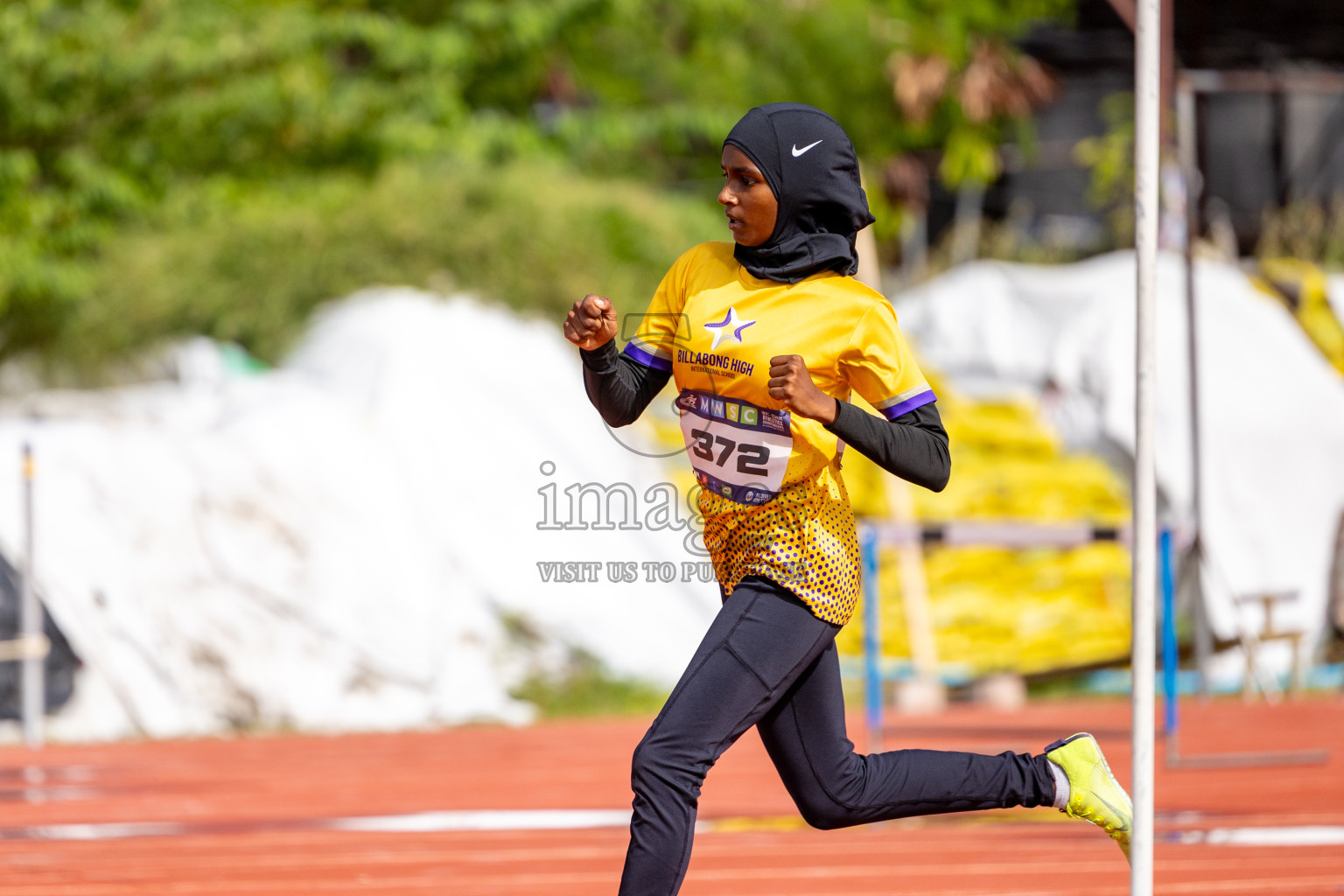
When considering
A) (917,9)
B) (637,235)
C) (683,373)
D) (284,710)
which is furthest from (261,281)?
(917,9)

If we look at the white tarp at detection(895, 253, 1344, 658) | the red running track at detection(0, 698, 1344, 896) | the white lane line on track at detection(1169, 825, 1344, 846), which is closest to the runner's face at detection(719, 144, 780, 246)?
the red running track at detection(0, 698, 1344, 896)

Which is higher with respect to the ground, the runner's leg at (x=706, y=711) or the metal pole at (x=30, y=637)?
the runner's leg at (x=706, y=711)

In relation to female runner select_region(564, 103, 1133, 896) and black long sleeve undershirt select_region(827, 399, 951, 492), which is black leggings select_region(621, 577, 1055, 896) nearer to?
female runner select_region(564, 103, 1133, 896)

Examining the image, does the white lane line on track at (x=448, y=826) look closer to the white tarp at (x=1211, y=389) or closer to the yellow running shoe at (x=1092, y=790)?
the yellow running shoe at (x=1092, y=790)

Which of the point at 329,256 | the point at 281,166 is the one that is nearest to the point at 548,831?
the point at 329,256

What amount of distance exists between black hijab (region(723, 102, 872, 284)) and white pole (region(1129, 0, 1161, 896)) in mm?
546

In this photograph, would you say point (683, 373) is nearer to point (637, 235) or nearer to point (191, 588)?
point (191, 588)

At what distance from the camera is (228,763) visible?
28.2 feet

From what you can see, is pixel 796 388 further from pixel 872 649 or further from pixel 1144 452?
pixel 872 649

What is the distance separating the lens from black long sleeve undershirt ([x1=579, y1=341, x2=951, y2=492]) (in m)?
3.12

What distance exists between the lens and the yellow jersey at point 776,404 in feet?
10.7

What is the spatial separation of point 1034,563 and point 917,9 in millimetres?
13893

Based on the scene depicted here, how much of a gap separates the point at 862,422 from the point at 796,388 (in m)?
0.18

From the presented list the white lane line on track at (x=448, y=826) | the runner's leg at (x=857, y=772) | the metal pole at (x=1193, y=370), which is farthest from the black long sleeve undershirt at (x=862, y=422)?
the metal pole at (x=1193, y=370)
